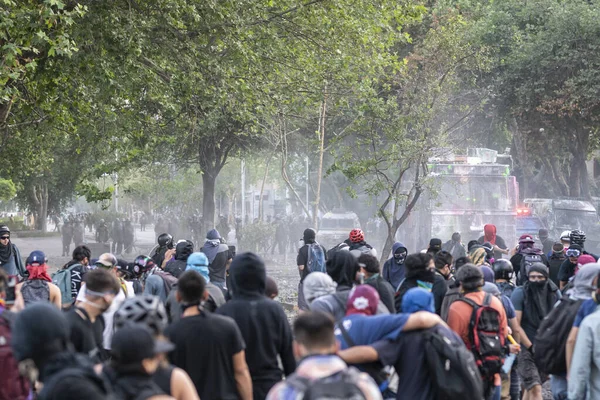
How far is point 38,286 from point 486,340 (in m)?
4.07

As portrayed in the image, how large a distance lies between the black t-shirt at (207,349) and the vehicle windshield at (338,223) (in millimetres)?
25879

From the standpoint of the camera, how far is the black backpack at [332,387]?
3.54 metres

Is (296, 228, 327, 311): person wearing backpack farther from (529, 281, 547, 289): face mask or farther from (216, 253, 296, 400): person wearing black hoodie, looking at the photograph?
(216, 253, 296, 400): person wearing black hoodie

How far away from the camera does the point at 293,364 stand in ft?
18.3

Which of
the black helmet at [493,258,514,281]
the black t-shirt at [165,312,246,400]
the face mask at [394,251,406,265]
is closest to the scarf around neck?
the face mask at [394,251,406,265]

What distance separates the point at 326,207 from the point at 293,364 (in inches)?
Result: 1825

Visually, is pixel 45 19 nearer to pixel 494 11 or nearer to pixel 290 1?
pixel 290 1

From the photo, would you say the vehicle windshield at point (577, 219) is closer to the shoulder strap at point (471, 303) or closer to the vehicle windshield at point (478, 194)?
the vehicle windshield at point (478, 194)

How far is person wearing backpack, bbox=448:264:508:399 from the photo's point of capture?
21.3 feet

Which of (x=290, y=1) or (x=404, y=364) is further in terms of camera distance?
(x=290, y=1)

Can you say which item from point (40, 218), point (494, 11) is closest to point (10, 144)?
point (494, 11)

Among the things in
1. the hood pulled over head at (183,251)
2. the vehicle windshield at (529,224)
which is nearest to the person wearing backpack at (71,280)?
the hood pulled over head at (183,251)

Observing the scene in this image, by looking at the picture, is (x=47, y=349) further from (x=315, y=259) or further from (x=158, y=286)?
(x=315, y=259)

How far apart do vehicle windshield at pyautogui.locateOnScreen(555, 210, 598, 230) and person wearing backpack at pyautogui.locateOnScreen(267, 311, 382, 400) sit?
24502mm
